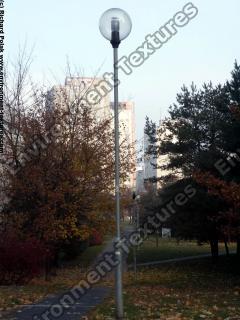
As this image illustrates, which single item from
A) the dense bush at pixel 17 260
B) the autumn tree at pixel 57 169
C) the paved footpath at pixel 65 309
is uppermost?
the autumn tree at pixel 57 169

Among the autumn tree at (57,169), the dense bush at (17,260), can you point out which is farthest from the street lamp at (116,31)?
the autumn tree at (57,169)

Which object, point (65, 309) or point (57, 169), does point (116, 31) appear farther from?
point (57, 169)

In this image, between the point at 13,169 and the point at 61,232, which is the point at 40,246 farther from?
the point at 13,169

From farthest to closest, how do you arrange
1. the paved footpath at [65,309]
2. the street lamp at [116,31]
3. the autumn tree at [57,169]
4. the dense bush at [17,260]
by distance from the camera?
the autumn tree at [57,169] → the dense bush at [17,260] → the paved footpath at [65,309] → the street lamp at [116,31]

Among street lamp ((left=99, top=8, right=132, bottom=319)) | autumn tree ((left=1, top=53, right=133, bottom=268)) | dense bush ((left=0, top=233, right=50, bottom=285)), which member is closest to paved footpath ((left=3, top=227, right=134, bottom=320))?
street lamp ((left=99, top=8, right=132, bottom=319))

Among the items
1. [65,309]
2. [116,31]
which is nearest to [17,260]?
[65,309]

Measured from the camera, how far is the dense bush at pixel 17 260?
20531 mm

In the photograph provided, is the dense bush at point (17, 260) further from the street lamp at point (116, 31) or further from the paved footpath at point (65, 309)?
the street lamp at point (116, 31)

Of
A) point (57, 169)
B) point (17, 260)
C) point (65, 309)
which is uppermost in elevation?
point (57, 169)

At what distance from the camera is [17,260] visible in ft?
67.6

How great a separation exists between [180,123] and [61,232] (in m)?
17.4

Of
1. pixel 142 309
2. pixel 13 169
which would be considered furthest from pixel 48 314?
pixel 13 169

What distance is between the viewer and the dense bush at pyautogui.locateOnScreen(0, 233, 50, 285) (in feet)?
67.4

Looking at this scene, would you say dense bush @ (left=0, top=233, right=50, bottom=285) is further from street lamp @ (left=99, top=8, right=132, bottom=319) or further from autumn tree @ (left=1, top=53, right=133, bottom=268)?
street lamp @ (left=99, top=8, right=132, bottom=319)
